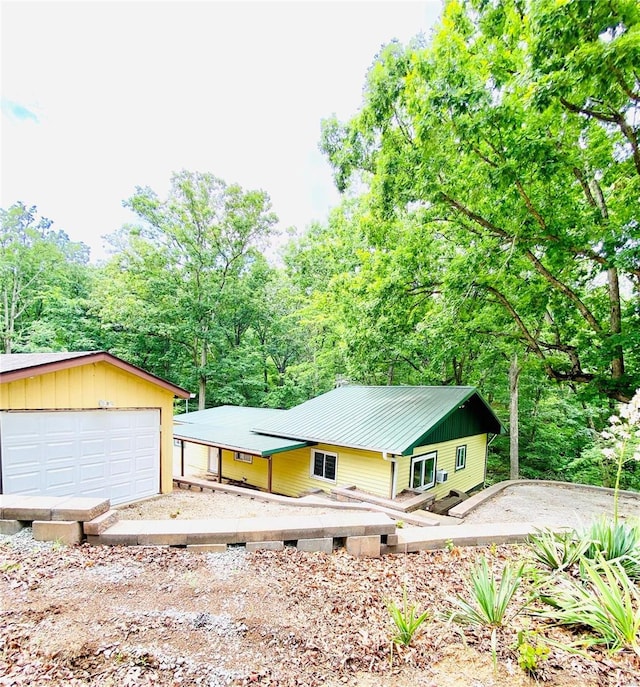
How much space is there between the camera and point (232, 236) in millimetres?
22828

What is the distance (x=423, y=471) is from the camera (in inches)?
408

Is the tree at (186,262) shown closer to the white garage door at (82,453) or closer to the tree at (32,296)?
the tree at (32,296)

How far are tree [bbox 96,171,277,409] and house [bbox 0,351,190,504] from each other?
1445cm

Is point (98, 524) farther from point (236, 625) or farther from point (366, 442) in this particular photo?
point (366, 442)

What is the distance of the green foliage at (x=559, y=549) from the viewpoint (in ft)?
10.1

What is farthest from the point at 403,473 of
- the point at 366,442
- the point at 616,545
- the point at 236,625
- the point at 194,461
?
the point at 194,461

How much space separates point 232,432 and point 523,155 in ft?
39.0

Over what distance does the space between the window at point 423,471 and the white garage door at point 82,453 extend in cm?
711

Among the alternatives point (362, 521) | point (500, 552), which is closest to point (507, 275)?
point (500, 552)

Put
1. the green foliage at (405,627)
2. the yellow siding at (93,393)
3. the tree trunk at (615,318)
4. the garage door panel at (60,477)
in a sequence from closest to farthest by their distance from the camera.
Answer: the green foliage at (405,627) < the yellow siding at (93,393) < the garage door panel at (60,477) < the tree trunk at (615,318)

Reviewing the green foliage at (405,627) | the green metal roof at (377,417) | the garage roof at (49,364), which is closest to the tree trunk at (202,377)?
the green metal roof at (377,417)

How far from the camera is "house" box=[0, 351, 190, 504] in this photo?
244 inches

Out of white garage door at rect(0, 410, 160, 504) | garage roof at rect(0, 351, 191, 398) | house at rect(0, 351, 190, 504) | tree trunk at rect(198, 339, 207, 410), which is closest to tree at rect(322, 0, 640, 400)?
garage roof at rect(0, 351, 191, 398)

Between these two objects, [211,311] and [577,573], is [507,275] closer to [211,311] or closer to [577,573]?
[577,573]
